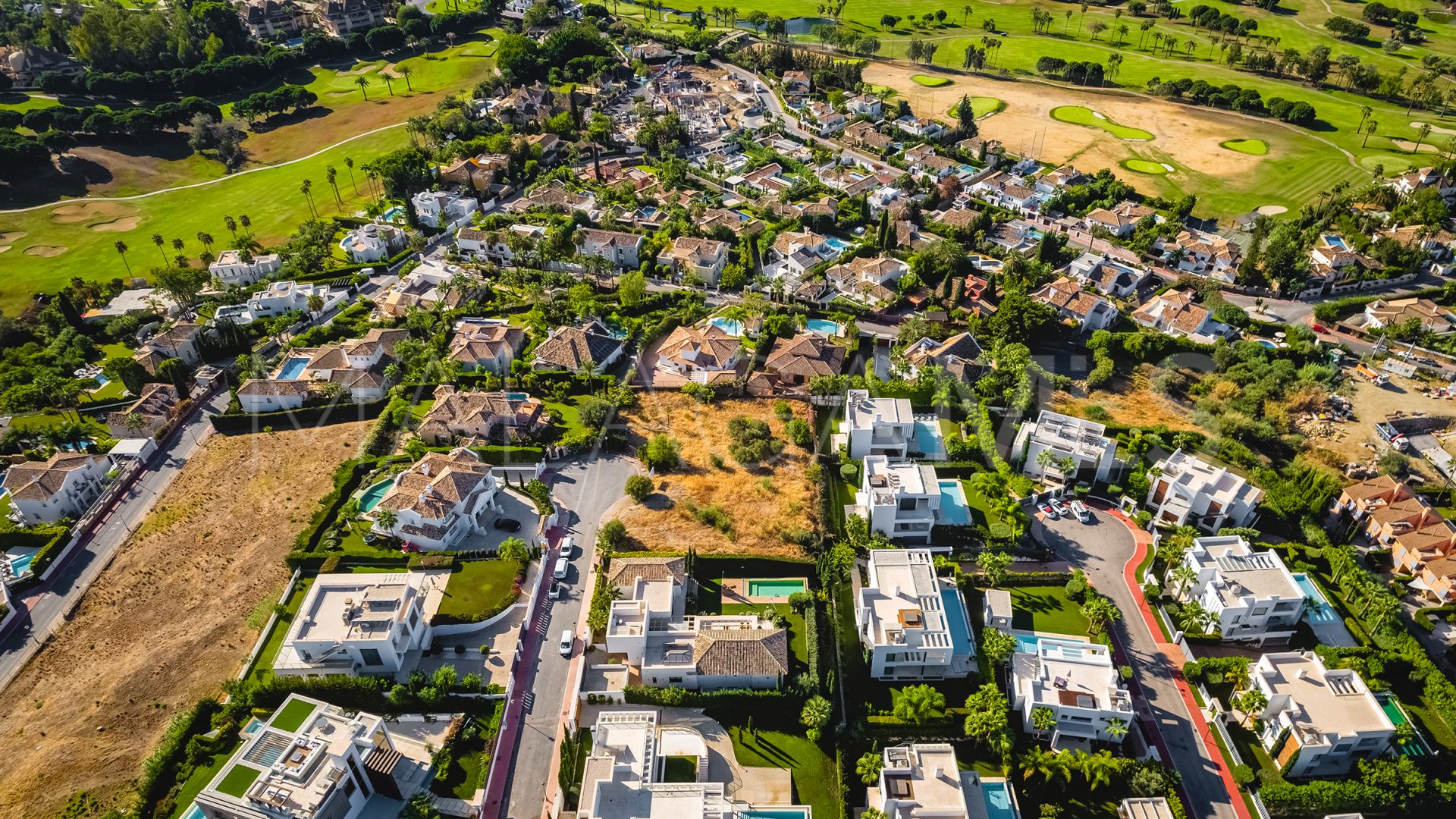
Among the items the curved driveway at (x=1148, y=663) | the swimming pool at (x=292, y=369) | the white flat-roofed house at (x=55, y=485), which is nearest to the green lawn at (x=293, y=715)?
the white flat-roofed house at (x=55, y=485)

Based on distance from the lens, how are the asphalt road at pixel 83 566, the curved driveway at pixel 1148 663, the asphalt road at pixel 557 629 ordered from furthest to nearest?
the asphalt road at pixel 83 566
the asphalt road at pixel 557 629
the curved driveway at pixel 1148 663

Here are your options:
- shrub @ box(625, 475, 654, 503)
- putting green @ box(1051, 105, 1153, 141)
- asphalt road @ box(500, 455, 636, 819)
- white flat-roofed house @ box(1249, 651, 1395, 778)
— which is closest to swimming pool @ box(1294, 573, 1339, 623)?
white flat-roofed house @ box(1249, 651, 1395, 778)

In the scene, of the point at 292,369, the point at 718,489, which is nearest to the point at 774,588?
the point at 718,489

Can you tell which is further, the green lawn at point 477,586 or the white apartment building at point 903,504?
the white apartment building at point 903,504

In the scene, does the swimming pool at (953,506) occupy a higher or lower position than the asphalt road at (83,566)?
higher

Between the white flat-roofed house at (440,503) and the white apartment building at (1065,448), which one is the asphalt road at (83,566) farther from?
the white apartment building at (1065,448)

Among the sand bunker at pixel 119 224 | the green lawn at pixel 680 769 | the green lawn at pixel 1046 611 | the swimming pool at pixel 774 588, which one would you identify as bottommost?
the green lawn at pixel 680 769

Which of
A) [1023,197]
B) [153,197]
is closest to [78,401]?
[153,197]

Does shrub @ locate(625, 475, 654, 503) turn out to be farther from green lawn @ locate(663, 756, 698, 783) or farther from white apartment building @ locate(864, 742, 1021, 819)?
white apartment building @ locate(864, 742, 1021, 819)
